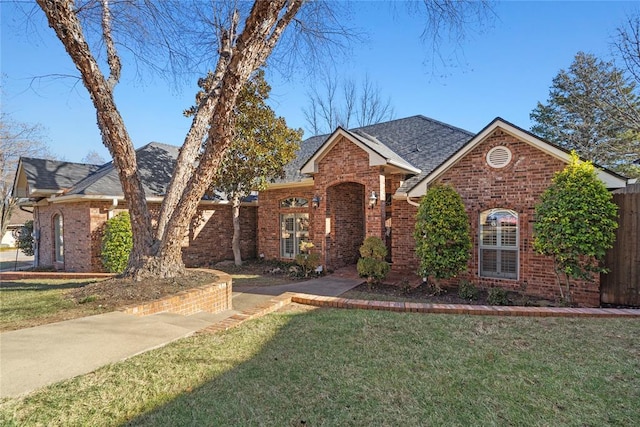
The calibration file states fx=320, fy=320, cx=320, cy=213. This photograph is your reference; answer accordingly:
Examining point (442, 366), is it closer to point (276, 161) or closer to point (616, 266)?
point (616, 266)

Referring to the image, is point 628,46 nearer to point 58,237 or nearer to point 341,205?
point 341,205

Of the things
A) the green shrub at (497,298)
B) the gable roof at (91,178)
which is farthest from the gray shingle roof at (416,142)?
the gable roof at (91,178)

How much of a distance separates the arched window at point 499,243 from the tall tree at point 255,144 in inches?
295

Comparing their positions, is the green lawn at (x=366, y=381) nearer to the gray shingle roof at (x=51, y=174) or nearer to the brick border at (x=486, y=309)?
the brick border at (x=486, y=309)

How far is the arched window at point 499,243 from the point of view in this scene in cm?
820

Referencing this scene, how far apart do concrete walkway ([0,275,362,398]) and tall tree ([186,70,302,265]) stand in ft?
24.5

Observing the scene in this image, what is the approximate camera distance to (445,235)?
8.03m

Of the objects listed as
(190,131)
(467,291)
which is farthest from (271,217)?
(467,291)

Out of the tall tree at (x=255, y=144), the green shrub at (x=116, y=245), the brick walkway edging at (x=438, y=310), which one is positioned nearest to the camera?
the brick walkway edging at (x=438, y=310)

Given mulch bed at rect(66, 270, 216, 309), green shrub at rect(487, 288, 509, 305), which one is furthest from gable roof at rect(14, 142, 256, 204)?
green shrub at rect(487, 288, 509, 305)

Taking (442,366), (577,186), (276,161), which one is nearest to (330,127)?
(276,161)

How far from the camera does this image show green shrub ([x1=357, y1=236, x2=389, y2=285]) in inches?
358

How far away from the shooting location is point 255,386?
10.7 feet

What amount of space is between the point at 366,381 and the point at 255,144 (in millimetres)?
10236
